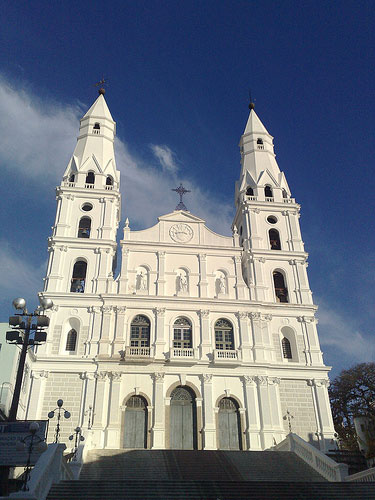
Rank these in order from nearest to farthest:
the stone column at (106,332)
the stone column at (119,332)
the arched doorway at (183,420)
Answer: the arched doorway at (183,420) < the stone column at (106,332) < the stone column at (119,332)

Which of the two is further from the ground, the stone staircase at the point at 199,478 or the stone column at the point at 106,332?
A: the stone column at the point at 106,332

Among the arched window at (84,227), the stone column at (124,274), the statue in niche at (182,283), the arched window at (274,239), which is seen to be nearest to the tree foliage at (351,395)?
the arched window at (274,239)

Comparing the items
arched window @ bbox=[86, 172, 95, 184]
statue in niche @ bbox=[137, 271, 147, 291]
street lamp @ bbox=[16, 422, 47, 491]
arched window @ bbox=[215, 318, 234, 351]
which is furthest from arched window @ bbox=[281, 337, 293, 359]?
street lamp @ bbox=[16, 422, 47, 491]

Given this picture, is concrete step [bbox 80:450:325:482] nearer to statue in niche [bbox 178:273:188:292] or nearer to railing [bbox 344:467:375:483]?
railing [bbox 344:467:375:483]

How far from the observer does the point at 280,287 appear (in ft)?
125

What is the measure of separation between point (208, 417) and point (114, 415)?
6085mm

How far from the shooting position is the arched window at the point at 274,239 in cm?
4022

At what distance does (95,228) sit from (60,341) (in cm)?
998

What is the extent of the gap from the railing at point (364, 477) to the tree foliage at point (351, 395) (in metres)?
24.0

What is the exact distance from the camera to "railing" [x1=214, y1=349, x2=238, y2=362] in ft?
106

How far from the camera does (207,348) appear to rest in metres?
33.2

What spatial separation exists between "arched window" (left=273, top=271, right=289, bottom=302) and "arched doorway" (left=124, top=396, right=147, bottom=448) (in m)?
13.8

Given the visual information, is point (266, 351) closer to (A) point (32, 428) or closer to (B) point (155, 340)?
(B) point (155, 340)

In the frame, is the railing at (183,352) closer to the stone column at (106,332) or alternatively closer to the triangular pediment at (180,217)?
the stone column at (106,332)
